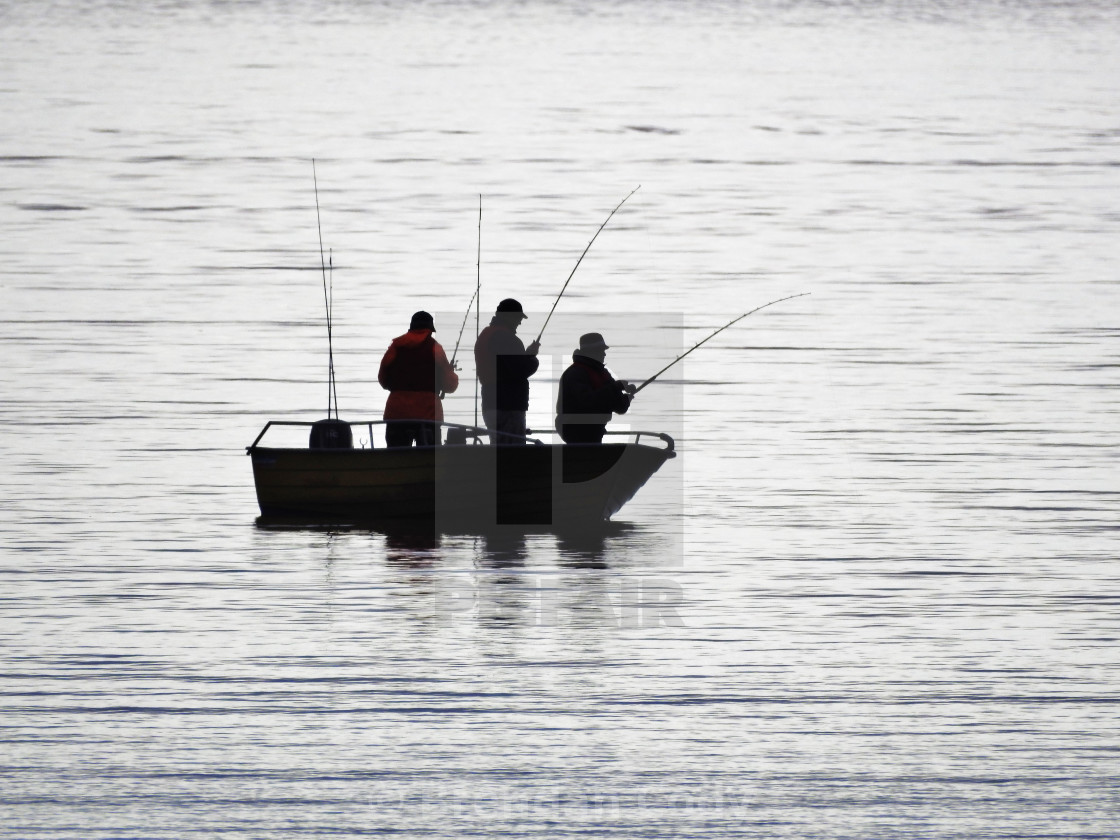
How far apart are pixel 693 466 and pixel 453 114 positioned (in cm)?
2021

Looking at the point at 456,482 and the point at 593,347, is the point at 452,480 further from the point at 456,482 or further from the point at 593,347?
the point at 593,347

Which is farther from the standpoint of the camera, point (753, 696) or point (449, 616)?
point (449, 616)

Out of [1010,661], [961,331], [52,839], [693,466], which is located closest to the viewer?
[52,839]

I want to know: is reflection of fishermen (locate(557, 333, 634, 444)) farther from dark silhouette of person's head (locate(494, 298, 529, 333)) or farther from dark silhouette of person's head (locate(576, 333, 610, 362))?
dark silhouette of person's head (locate(494, 298, 529, 333))

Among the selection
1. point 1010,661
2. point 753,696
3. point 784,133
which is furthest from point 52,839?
point 784,133

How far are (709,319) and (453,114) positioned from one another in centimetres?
1397

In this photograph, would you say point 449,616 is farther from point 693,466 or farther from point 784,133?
point 784,133

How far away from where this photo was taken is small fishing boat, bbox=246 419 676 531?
31.7 feet

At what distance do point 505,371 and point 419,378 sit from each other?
0.41m

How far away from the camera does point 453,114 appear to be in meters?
31.8

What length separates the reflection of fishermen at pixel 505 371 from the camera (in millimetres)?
9781

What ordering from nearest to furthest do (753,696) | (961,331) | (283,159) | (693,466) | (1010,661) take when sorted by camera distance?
(753,696)
(1010,661)
(693,466)
(961,331)
(283,159)

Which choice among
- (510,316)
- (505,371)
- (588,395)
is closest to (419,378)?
(505,371)

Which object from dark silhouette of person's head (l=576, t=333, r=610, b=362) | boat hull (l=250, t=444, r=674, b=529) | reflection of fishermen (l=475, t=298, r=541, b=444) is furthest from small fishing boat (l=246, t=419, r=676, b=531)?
dark silhouette of person's head (l=576, t=333, r=610, b=362)
